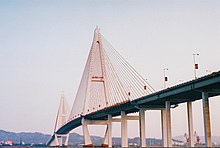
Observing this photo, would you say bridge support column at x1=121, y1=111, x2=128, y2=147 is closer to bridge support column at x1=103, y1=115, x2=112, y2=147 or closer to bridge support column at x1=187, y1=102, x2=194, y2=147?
bridge support column at x1=103, y1=115, x2=112, y2=147

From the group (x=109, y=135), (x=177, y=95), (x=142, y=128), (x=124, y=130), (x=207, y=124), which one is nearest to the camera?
(x=207, y=124)

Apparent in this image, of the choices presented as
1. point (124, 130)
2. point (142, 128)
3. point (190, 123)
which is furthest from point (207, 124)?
point (124, 130)

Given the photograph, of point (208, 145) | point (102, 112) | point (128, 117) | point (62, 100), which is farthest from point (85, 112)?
point (62, 100)

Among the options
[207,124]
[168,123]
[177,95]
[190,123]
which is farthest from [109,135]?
[207,124]

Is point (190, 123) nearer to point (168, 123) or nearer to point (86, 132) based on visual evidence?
point (168, 123)

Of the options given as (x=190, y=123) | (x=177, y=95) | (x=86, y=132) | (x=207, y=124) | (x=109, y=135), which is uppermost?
(x=177, y=95)

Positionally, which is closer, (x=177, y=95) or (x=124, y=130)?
(x=177, y=95)

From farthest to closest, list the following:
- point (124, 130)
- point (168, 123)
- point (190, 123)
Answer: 1. point (124, 130)
2. point (168, 123)
3. point (190, 123)

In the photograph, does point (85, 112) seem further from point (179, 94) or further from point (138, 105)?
point (179, 94)

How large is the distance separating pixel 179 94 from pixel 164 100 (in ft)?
29.4

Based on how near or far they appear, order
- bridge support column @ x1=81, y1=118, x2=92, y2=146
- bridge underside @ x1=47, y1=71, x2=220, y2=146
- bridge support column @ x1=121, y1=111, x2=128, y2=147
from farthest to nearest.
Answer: bridge support column @ x1=81, y1=118, x2=92, y2=146 → bridge support column @ x1=121, y1=111, x2=128, y2=147 → bridge underside @ x1=47, y1=71, x2=220, y2=146

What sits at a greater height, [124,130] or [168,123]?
[168,123]

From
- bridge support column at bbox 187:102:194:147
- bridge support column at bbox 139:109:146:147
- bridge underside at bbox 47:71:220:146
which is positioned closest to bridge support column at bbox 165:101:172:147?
bridge underside at bbox 47:71:220:146

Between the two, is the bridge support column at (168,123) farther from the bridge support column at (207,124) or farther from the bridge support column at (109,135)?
the bridge support column at (109,135)
